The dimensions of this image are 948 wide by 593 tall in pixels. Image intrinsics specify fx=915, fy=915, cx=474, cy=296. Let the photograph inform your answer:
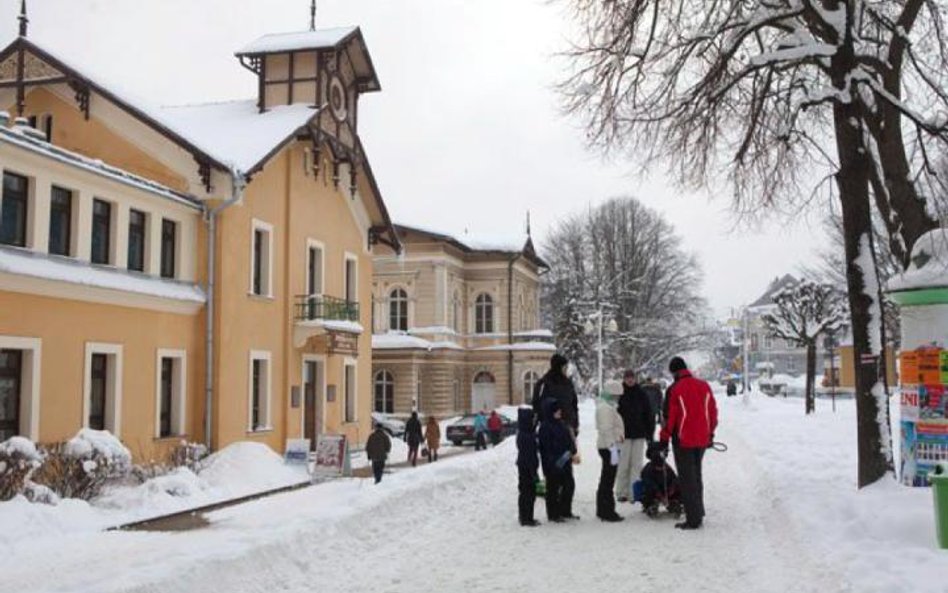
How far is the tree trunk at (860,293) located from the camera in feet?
39.5

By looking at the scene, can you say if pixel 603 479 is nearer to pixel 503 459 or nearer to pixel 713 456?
pixel 503 459

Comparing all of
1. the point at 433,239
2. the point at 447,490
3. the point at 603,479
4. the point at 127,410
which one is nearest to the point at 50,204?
the point at 127,410

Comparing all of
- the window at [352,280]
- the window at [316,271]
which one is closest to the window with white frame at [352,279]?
the window at [352,280]

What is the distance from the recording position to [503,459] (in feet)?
65.2

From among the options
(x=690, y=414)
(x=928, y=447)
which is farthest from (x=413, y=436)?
(x=928, y=447)

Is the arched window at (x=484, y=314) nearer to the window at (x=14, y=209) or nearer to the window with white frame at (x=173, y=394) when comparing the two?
the window with white frame at (x=173, y=394)

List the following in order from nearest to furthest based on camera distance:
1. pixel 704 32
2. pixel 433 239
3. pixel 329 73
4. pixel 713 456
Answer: pixel 704 32
pixel 713 456
pixel 329 73
pixel 433 239

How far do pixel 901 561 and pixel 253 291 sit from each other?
775 inches

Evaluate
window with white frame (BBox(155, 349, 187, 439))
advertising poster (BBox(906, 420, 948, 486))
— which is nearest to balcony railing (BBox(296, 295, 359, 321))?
window with white frame (BBox(155, 349, 187, 439))

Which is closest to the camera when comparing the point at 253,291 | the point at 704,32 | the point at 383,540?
the point at 383,540

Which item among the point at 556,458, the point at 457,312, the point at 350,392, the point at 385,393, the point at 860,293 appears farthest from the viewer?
the point at 457,312

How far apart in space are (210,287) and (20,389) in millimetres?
6334

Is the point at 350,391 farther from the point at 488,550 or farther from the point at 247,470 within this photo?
the point at 488,550

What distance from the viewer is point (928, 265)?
11359 millimetres
